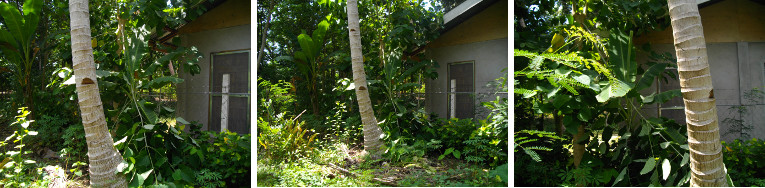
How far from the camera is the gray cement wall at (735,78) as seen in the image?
3598mm

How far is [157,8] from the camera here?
11.0 ft

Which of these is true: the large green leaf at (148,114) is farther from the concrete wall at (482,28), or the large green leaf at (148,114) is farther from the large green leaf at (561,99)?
the large green leaf at (561,99)

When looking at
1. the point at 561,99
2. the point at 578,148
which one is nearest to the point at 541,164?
the point at 578,148

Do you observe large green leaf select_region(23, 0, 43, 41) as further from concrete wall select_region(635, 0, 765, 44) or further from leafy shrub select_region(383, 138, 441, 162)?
concrete wall select_region(635, 0, 765, 44)

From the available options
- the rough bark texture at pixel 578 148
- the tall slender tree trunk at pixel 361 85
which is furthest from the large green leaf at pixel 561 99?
the tall slender tree trunk at pixel 361 85

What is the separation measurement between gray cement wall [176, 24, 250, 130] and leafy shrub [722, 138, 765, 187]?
4.45m

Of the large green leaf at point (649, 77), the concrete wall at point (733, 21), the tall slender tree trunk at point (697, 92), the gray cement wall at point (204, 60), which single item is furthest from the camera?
the gray cement wall at point (204, 60)

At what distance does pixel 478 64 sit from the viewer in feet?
10.4

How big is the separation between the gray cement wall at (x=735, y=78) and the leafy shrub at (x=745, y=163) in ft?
1.76

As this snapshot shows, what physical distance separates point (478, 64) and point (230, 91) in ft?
8.37

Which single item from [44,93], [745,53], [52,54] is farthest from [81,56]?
[745,53]

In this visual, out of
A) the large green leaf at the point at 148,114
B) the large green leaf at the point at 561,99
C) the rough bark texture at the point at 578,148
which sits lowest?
the rough bark texture at the point at 578,148

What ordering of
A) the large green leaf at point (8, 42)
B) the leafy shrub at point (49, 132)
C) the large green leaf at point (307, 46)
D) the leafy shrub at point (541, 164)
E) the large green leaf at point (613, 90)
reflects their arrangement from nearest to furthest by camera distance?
1. the large green leaf at point (613, 90)
2. the leafy shrub at point (541, 164)
3. the large green leaf at point (8, 42)
4. the large green leaf at point (307, 46)
5. the leafy shrub at point (49, 132)

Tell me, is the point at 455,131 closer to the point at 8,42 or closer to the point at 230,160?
the point at 230,160
